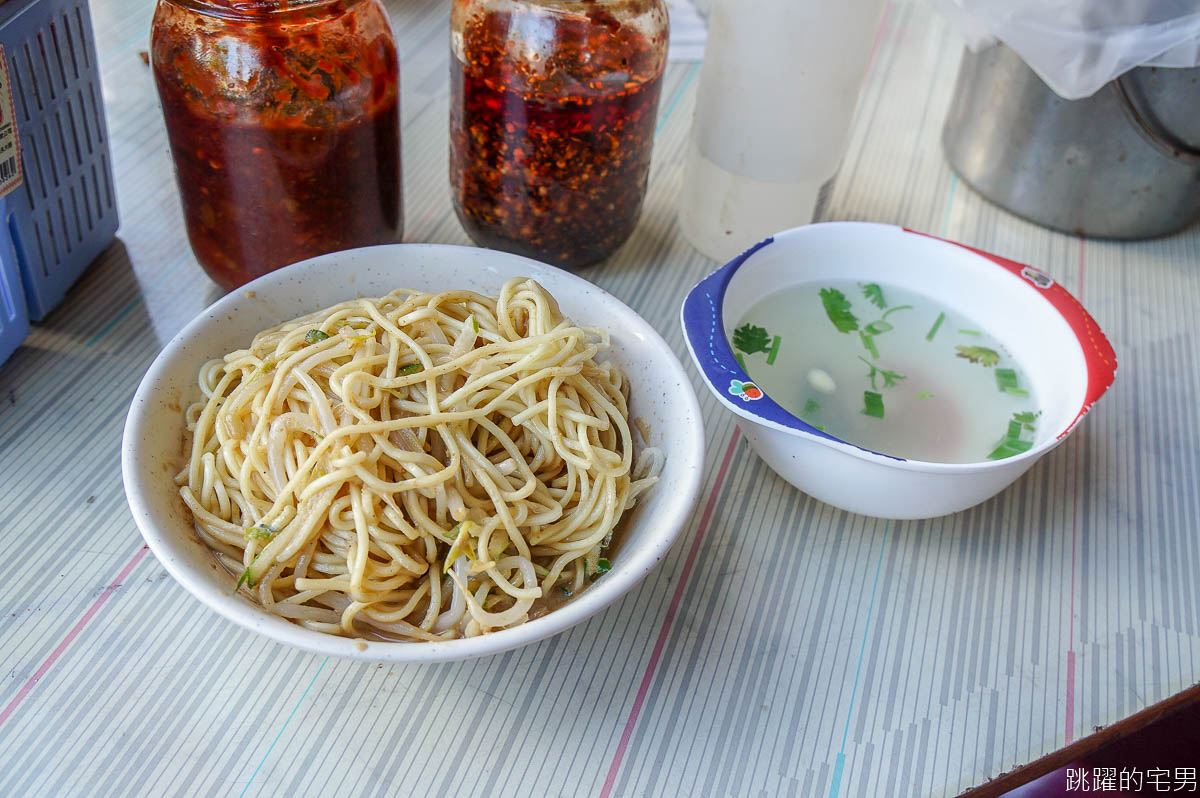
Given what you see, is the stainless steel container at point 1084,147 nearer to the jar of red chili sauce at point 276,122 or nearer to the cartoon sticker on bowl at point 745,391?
the cartoon sticker on bowl at point 745,391

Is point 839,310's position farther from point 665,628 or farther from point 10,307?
point 10,307

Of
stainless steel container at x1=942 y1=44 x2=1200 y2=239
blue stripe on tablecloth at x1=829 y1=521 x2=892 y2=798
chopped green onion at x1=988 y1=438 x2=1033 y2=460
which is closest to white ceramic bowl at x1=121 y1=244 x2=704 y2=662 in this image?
blue stripe on tablecloth at x1=829 y1=521 x2=892 y2=798

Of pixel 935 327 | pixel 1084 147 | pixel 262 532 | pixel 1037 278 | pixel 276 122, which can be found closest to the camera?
pixel 262 532

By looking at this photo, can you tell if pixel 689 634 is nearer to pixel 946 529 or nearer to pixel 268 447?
pixel 946 529

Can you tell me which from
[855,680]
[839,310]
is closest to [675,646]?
[855,680]

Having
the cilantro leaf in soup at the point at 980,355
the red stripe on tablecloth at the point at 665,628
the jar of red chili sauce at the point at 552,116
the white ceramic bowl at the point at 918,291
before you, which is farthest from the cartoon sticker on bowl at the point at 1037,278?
the jar of red chili sauce at the point at 552,116

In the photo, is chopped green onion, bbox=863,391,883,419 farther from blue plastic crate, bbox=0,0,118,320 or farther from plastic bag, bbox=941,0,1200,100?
blue plastic crate, bbox=0,0,118,320
